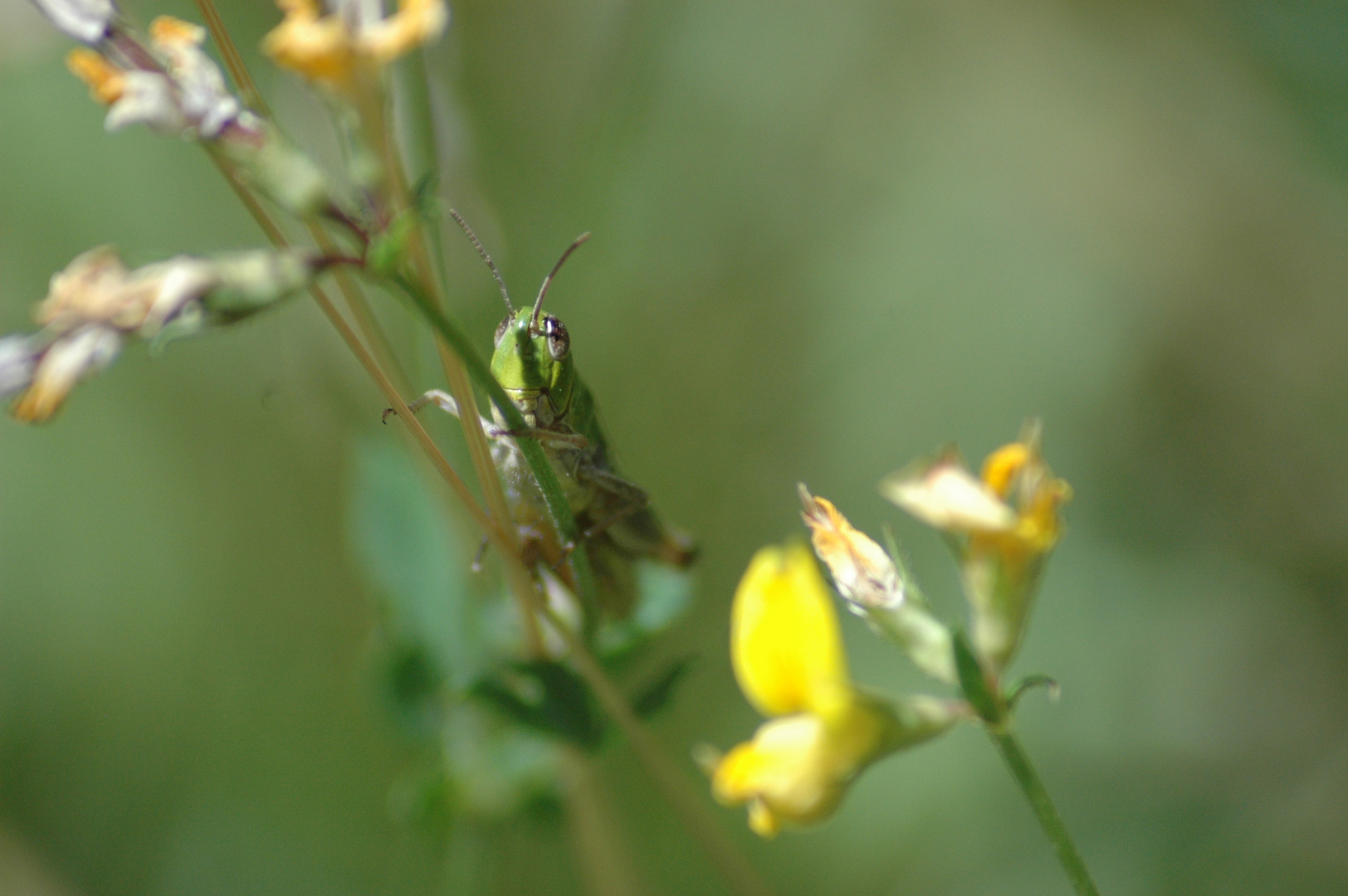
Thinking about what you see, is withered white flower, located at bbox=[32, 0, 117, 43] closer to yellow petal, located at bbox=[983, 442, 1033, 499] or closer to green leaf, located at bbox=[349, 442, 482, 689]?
yellow petal, located at bbox=[983, 442, 1033, 499]

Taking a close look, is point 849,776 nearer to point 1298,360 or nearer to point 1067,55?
point 1298,360

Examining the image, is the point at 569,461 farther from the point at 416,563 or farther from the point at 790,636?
the point at 790,636

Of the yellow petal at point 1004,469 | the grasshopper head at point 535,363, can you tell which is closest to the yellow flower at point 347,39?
the yellow petal at point 1004,469

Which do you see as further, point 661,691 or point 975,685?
point 661,691

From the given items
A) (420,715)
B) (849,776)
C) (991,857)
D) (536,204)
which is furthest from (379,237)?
(991,857)

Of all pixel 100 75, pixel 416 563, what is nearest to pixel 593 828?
pixel 416 563

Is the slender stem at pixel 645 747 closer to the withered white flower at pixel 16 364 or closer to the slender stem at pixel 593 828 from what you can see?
the slender stem at pixel 593 828

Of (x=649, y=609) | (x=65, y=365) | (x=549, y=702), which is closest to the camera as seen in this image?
(x=65, y=365)
